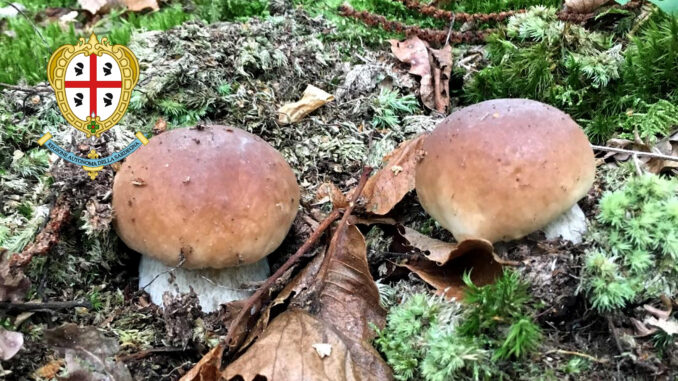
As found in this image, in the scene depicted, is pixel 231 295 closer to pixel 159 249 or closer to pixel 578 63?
pixel 159 249

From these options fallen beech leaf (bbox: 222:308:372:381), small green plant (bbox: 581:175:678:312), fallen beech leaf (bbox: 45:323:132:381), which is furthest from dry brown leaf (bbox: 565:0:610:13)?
fallen beech leaf (bbox: 45:323:132:381)

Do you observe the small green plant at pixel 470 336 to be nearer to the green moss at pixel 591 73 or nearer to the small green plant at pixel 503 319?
the small green plant at pixel 503 319

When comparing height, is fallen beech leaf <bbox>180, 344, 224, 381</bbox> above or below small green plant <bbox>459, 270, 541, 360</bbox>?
below

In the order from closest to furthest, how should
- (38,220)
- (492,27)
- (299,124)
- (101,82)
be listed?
1. (38,220)
2. (101,82)
3. (299,124)
4. (492,27)

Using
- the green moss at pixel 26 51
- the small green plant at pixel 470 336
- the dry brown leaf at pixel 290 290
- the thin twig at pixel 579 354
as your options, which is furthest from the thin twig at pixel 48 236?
the thin twig at pixel 579 354

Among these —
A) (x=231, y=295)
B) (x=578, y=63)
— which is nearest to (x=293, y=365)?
(x=231, y=295)

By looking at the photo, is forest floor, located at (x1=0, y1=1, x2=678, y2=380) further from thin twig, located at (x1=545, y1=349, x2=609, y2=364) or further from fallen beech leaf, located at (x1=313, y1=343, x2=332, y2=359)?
fallen beech leaf, located at (x1=313, y1=343, x2=332, y2=359)
